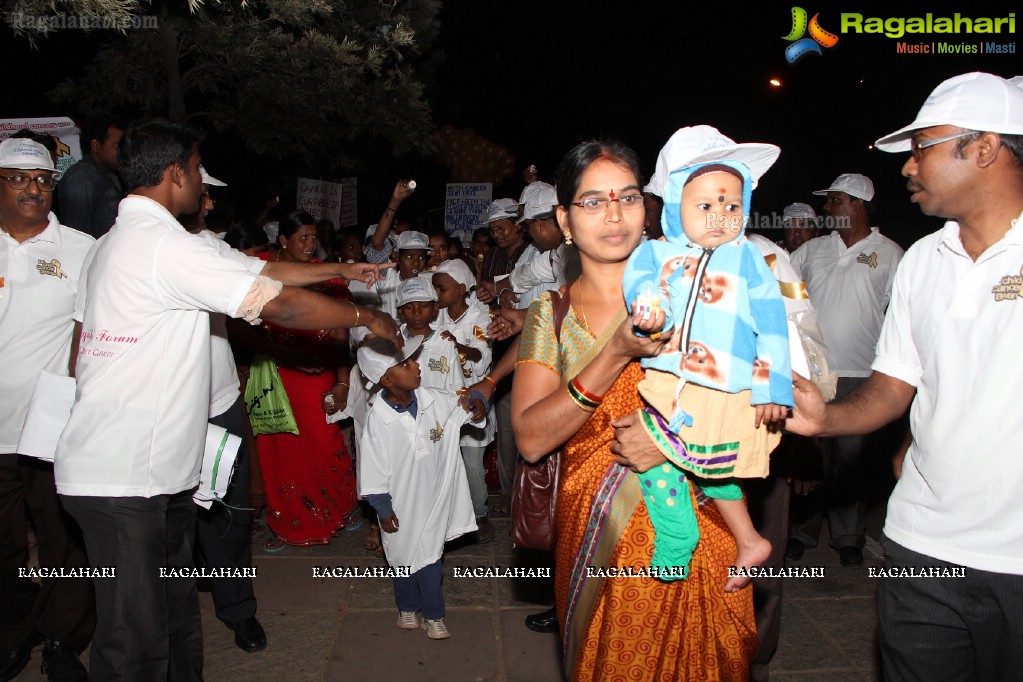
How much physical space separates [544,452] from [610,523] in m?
0.30

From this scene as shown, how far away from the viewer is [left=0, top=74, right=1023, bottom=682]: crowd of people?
222 centimetres

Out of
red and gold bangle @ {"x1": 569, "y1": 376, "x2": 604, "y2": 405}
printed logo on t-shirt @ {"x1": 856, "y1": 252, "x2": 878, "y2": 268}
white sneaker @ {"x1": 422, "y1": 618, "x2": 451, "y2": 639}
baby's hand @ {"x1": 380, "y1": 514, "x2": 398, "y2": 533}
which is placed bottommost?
white sneaker @ {"x1": 422, "y1": 618, "x2": 451, "y2": 639}

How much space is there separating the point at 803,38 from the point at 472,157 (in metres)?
6.53

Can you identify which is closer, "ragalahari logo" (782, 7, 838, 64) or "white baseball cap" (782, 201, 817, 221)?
"white baseball cap" (782, 201, 817, 221)

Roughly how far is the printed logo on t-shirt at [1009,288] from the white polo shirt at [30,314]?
13.8 feet

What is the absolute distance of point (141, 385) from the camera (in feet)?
9.87

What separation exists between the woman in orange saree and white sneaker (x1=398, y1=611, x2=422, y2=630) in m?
2.40

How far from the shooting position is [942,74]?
10.3m

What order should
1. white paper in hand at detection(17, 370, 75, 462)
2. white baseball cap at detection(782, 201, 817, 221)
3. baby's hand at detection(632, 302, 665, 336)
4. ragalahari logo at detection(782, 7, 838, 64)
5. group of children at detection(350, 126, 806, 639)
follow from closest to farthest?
baby's hand at detection(632, 302, 665, 336) → group of children at detection(350, 126, 806, 639) → white paper in hand at detection(17, 370, 75, 462) → white baseball cap at detection(782, 201, 817, 221) → ragalahari logo at detection(782, 7, 838, 64)

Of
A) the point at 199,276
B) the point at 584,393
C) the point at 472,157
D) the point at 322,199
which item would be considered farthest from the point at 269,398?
the point at 472,157

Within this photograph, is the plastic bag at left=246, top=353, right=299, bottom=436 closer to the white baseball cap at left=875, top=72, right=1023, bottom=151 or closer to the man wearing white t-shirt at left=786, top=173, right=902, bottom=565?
the man wearing white t-shirt at left=786, top=173, right=902, bottom=565

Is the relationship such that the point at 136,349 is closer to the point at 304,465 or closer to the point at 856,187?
the point at 304,465

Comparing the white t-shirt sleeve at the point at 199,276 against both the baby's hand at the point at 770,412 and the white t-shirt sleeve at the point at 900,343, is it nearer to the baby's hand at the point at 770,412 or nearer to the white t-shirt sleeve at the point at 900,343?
the baby's hand at the point at 770,412

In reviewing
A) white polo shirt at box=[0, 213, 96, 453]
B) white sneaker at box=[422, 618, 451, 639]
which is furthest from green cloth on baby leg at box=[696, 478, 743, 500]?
white polo shirt at box=[0, 213, 96, 453]
